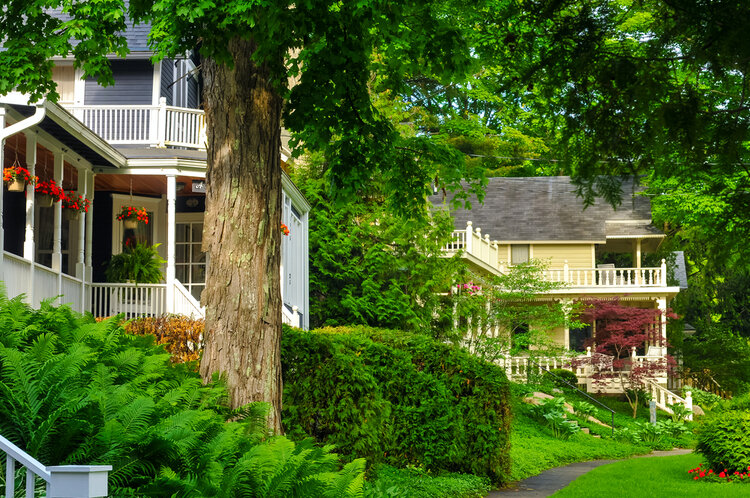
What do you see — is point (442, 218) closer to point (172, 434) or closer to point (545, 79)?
point (545, 79)

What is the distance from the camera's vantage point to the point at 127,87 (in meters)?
20.1

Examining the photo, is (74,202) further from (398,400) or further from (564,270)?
(564,270)

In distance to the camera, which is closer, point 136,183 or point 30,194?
point 30,194

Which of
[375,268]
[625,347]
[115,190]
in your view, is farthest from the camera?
[625,347]

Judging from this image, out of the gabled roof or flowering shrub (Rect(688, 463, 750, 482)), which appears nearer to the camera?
flowering shrub (Rect(688, 463, 750, 482))

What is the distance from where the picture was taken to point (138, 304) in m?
16.8

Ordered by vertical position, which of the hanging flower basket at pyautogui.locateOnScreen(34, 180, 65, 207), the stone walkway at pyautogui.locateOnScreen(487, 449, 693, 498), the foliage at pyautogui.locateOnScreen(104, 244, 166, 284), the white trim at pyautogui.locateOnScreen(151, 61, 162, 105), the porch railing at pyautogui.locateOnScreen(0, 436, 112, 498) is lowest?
the stone walkway at pyautogui.locateOnScreen(487, 449, 693, 498)

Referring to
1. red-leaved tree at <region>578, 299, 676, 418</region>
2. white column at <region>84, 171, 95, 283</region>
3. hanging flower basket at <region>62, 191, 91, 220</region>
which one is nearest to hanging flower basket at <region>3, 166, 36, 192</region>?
hanging flower basket at <region>62, 191, 91, 220</region>

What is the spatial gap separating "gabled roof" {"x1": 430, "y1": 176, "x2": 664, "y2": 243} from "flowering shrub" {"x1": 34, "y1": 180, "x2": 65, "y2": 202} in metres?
24.6

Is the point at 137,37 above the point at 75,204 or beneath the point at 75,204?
above

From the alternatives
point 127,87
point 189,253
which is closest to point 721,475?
point 189,253

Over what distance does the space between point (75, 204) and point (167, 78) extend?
617 centimetres

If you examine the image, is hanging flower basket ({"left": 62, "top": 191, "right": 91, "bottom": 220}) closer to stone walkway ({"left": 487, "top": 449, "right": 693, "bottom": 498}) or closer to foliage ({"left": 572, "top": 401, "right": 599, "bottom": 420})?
stone walkway ({"left": 487, "top": 449, "right": 693, "bottom": 498})

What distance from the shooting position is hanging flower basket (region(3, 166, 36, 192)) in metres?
13.4
